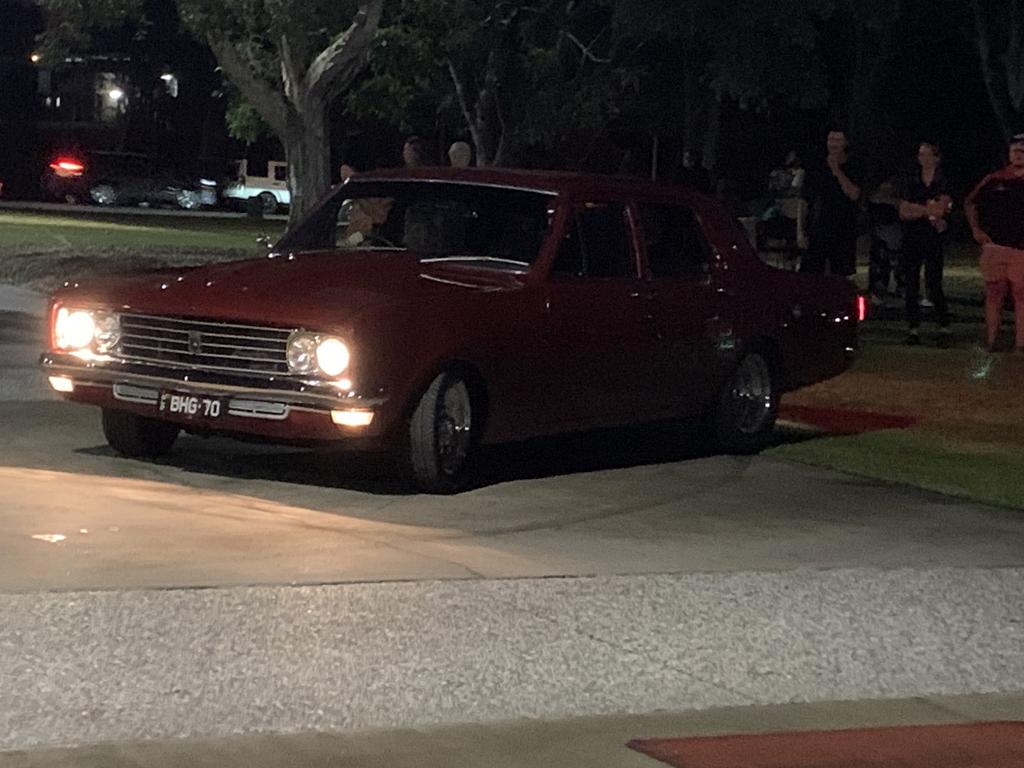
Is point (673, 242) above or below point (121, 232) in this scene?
above

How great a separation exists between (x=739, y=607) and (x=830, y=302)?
5.23 m

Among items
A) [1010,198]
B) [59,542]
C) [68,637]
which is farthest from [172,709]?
[1010,198]

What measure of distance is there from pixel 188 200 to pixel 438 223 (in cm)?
5296

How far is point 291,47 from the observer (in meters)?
28.2

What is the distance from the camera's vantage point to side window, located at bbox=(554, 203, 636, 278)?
11.2 m

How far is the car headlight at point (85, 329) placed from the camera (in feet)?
34.4

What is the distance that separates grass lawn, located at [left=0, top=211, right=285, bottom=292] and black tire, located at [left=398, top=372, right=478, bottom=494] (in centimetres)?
675

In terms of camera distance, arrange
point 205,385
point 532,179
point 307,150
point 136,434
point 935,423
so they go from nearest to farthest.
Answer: point 205,385 < point 136,434 < point 532,179 < point 935,423 < point 307,150

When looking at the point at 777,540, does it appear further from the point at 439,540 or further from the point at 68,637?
the point at 68,637

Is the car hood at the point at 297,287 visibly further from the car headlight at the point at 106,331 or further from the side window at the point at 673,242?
the side window at the point at 673,242

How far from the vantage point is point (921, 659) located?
7.45 meters

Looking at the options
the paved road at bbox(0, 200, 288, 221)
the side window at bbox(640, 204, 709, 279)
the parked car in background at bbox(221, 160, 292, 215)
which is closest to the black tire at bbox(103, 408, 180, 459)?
the side window at bbox(640, 204, 709, 279)

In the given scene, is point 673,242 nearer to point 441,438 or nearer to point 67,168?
point 441,438

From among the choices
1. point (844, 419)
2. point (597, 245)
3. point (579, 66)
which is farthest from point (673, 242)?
point (579, 66)
